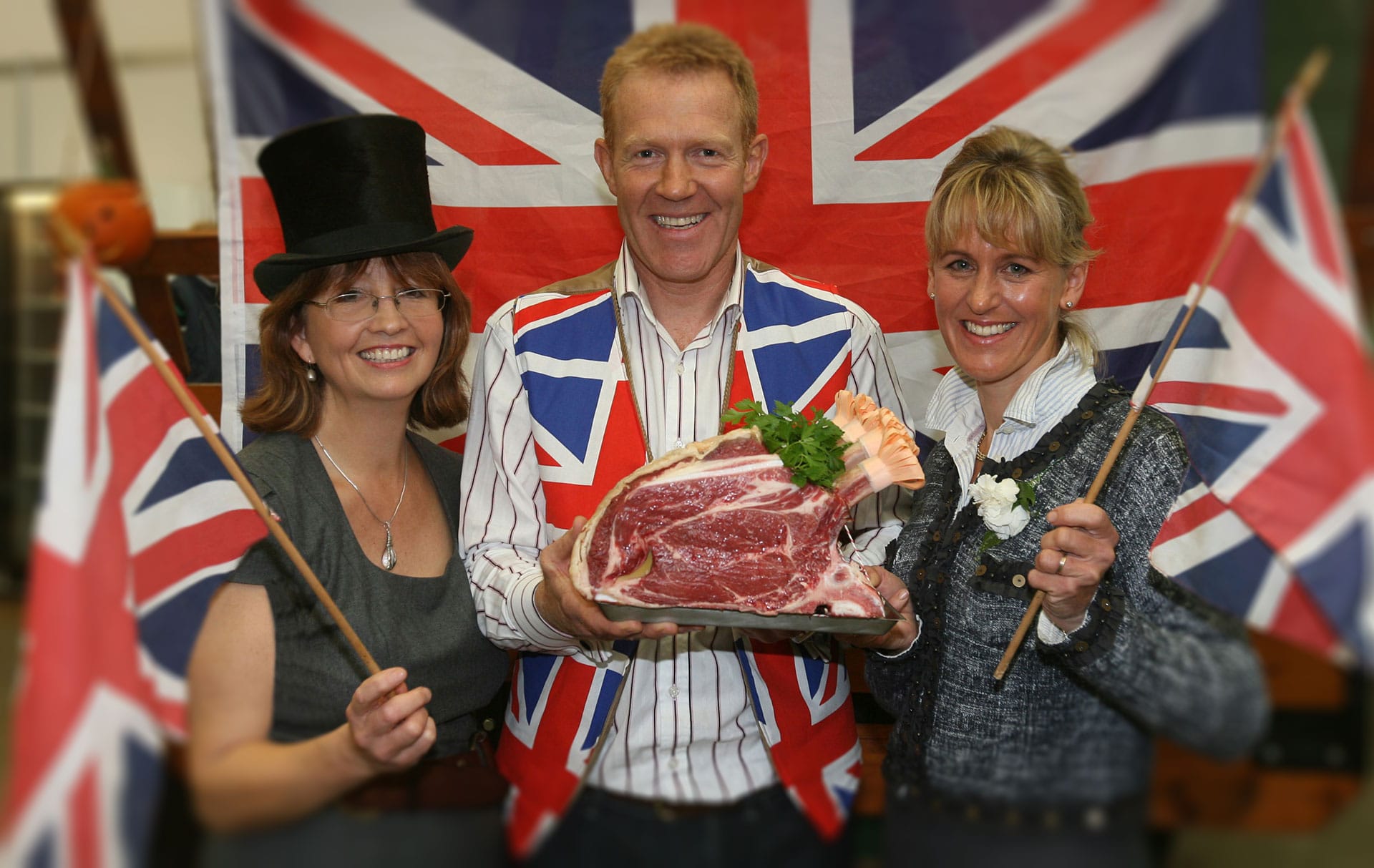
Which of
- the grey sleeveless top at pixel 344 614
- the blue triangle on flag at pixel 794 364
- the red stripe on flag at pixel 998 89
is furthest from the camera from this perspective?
the red stripe on flag at pixel 998 89

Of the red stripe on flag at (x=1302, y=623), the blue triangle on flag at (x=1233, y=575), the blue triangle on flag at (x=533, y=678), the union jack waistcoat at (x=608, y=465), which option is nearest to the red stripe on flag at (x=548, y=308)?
the union jack waistcoat at (x=608, y=465)

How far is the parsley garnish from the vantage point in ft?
7.18

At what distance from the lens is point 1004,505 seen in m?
2.22

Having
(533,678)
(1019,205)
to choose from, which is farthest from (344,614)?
(1019,205)

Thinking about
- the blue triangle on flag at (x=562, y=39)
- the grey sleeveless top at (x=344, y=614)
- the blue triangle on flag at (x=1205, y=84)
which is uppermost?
the blue triangle on flag at (x=562, y=39)

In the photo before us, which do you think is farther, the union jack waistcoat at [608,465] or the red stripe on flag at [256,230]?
the red stripe on flag at [256,230]

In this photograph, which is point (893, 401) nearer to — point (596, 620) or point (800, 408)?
point (800, 408)

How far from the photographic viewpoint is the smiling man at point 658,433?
238 cm

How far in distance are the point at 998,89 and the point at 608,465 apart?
1454mm

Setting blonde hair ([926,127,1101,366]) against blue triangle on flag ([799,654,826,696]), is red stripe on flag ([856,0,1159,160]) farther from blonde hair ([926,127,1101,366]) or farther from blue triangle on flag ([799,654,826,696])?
blue triangle on flag ([799,654,826,696])

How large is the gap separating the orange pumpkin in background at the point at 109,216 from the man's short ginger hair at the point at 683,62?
1046 mm

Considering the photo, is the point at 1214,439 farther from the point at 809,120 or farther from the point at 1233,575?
the point at 809,120

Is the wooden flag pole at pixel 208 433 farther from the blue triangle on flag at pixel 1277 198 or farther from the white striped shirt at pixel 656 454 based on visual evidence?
the blue triangle on flag at pixel 1277 198

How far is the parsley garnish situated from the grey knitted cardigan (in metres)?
0.34
